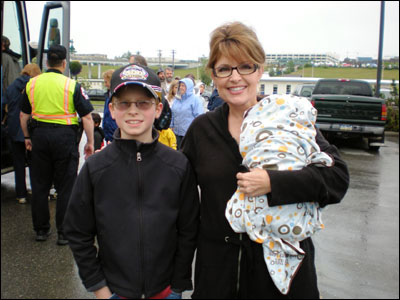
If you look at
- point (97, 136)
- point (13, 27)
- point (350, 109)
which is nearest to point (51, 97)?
point (97, 136)

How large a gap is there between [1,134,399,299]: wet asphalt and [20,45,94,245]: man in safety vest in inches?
14.0

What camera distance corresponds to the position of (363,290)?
3.34 meters

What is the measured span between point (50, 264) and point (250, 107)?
2881 millimetres

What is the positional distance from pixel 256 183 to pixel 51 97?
309 centimetres

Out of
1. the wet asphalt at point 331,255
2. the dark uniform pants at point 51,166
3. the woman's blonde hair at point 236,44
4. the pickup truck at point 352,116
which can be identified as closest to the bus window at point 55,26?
the dark uniform pants at point 51,166

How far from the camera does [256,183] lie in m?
1.58

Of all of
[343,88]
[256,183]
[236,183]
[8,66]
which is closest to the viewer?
[256,183]

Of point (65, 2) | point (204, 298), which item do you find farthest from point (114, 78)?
point (65, 2)

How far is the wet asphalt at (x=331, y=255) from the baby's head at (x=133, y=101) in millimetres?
1934

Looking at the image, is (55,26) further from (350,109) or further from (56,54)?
(350,109)

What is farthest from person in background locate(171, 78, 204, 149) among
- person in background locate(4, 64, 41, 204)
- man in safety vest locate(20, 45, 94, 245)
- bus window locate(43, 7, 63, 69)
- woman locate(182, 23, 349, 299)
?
woman locate(182, 23, 349, 299)

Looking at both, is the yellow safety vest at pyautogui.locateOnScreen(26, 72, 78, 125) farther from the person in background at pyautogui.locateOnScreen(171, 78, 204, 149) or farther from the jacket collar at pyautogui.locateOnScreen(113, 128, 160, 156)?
the person in background at pyautogui.locateOnScreen(171, 78, 204, 149)

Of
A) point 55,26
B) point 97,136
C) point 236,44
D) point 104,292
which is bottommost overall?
point 104,292

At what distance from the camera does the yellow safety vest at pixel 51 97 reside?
3.99m
